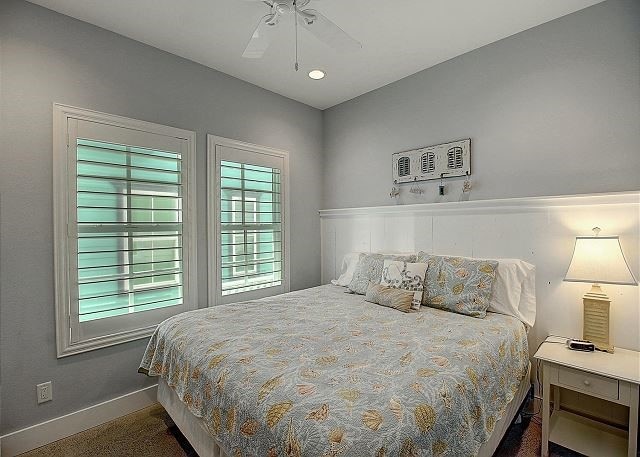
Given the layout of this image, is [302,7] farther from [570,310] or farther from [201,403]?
[570,310]

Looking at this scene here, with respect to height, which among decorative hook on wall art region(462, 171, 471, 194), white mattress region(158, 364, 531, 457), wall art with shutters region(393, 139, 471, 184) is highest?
wall art with shutters region(393, 139, 471, 184)

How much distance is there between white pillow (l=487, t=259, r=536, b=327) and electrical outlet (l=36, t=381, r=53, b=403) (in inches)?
118

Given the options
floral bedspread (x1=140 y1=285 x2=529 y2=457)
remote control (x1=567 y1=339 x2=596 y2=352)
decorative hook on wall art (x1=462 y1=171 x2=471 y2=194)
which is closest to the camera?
floral bedspread (x1=140 y1=285 x2=529 y2=457)

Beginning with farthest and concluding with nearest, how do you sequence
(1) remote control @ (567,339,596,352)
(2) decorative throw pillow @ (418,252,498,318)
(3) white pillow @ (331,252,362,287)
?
(3) white pillow @ (331,252,362,287) → (2) decorative throw pillow @ (418,252,498,318) → (1) remote control @ (567,339,596,352)

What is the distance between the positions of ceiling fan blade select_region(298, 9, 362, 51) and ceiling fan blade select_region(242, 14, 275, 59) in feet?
0.69

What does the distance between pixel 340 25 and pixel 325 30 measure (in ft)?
1.90

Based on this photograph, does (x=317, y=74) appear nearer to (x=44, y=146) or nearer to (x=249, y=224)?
(x=249, y=224)

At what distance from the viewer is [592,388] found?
65.4 inches

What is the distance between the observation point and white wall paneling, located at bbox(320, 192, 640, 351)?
1.95 m

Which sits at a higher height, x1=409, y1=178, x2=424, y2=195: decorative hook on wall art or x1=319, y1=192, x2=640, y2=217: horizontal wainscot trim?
x1=409, y1=178, x2=424, y2=195: decorative hook on wall art

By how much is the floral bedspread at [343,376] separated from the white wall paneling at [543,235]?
407 millimetres

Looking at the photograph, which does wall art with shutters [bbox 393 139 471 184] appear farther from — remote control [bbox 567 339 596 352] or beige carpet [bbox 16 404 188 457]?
beige carpet [bbox 16 404 188 457]

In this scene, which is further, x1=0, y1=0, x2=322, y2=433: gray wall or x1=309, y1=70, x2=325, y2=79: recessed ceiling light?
x1=309, y1=70, x2=325, y2=79: recessed ceiling light

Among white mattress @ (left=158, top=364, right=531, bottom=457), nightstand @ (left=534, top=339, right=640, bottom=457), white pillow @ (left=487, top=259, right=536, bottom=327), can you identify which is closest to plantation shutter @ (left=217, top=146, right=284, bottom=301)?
white mattress @ (left=158, top=364, right=531, bottom=457)
